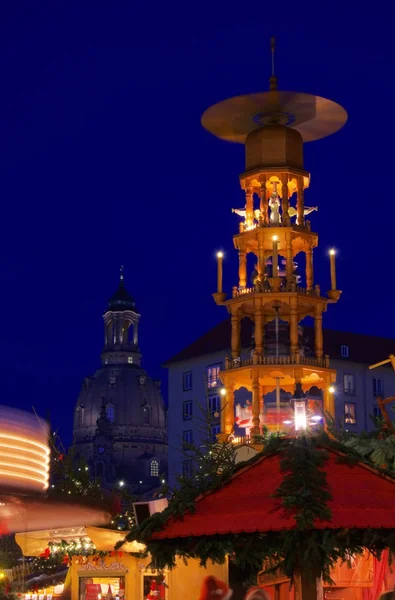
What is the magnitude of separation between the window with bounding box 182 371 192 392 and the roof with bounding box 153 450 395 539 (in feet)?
249

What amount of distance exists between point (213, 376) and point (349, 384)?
427 inches

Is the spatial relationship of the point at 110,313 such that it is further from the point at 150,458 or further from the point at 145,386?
the point at 150,458

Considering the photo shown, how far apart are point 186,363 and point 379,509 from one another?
7838 cm

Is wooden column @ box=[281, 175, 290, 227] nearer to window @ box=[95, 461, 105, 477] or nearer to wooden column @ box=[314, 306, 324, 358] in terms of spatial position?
wooden column @ box=[314, 306, 324, 358]

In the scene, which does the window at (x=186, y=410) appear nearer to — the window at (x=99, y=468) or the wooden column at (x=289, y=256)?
the window at (x=99, y=468)

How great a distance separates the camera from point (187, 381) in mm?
90875

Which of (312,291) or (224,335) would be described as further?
(224,335)

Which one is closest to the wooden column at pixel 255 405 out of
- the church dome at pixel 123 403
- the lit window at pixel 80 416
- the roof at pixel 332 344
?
the roof at pixel 332 344

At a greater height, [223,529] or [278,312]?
[278,312]

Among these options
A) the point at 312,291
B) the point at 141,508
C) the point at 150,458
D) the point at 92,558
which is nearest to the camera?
the point at 141,508

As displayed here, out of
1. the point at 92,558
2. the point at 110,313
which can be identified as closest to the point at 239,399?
the point at 92,558

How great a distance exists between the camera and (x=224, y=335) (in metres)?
89.7

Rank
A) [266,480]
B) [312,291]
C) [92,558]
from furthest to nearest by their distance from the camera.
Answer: [312,291], [92,558], [266,480]

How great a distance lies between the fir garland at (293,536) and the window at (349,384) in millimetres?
70255
